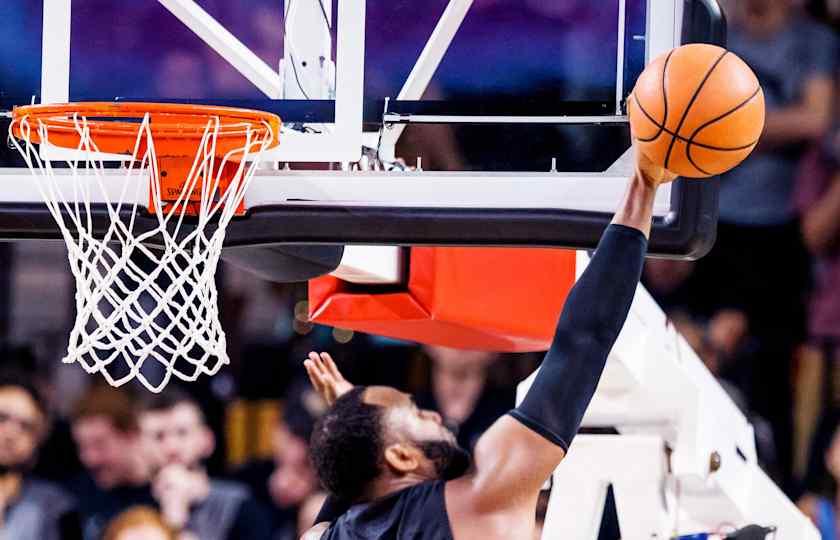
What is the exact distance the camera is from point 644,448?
3.17m

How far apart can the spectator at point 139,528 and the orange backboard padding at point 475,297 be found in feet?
6.93

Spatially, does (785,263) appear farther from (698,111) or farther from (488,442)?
(488,442)

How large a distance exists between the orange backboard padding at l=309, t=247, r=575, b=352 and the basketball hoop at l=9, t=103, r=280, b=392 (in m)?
0.59

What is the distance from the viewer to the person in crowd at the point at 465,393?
4.99 metres

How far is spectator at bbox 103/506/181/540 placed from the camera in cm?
494

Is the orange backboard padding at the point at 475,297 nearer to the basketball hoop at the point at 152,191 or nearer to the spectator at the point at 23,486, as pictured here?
the basketball hoop at the point at 152,191

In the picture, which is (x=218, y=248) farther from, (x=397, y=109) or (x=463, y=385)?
(x=463, y=385)

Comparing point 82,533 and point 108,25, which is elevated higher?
point 108,25

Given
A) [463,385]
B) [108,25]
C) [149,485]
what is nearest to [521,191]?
[108,25]

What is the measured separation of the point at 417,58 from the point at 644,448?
3.47 feet

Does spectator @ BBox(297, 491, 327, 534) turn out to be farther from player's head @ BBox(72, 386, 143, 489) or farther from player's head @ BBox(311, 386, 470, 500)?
player's head @ BBox(311, 386, 470, 500)

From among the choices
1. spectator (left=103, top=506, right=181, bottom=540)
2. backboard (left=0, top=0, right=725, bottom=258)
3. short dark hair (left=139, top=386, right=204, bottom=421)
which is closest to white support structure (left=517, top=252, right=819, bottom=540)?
backboard (left=0, top=0, right=725, bottom=258)

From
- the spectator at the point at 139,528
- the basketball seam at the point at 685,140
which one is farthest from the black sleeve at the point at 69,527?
the basketball seam at the point at 685,140

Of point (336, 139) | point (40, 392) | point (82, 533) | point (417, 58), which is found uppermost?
point (417, 58)
